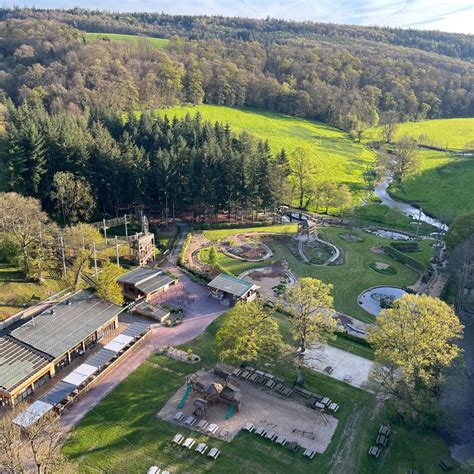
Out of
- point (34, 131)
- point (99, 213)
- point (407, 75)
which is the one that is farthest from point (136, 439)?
point (407, 75)

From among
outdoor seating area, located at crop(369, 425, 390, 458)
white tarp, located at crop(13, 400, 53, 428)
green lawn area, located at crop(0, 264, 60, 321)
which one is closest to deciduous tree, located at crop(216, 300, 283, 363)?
outdoor seating area, located at crop(369, 425, 390, 458)

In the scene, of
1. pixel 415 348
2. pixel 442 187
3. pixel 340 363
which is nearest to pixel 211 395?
pixel 340 363

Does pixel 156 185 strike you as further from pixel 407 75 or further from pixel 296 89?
pixel 407 75

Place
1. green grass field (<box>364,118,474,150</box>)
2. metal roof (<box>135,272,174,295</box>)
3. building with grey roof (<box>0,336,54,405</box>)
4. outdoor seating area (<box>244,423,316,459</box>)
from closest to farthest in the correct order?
outdoor seating area (<box>244,423,316,459</box>)
building with grey roof (<box>0,336,54,405</box>)
metal roof (<box>135,272,174,295</box>)
green grass field (<box>364,118,474,150</box>)

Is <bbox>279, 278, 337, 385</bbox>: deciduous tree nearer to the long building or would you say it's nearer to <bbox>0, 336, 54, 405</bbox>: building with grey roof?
the long building

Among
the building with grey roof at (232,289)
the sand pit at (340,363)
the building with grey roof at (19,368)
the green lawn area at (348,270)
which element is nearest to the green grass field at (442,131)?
the green lawn area at (348,270)

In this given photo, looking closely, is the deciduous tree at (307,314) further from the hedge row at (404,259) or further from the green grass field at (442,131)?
the green grass field at (442,131)
